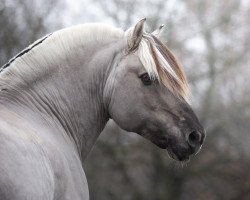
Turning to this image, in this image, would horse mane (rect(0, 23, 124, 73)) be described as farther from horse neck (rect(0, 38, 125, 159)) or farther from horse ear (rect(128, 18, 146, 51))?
horse ear (rect(128, 18, 146, 51))

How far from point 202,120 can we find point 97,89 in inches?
684

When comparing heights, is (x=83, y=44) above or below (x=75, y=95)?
above

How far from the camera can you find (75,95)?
491 centimetres

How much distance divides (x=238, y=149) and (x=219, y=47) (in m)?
3.88

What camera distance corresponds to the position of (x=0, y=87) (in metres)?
4.39

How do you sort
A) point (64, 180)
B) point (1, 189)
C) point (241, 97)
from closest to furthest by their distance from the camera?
point (1, 189)
point (64, 180)
point (241, 97)

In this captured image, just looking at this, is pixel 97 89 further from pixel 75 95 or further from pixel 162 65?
pixel 162 65

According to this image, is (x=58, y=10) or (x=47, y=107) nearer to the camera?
(x=47, y=107)

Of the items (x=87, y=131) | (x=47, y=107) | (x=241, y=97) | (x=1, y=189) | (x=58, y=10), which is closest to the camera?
(x=1, y=189)

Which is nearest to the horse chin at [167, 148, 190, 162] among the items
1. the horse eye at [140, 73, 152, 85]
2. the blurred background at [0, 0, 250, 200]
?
the horse eye at [140, 73, 152, 85]

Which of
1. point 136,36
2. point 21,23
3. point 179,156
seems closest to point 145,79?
point 136,36

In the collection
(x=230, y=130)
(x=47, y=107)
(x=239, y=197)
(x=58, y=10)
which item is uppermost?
(x=47, y=107)

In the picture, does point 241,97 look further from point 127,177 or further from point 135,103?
point 135,103

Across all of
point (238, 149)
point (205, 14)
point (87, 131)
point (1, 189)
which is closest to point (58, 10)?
point (205, 14)
